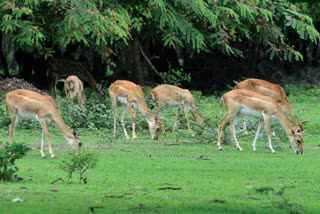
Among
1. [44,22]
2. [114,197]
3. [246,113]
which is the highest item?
[44,22]

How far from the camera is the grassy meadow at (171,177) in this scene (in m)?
11.4

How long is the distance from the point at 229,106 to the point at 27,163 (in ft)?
17.3

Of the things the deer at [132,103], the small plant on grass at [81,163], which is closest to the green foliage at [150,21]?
the deer at [132,103]

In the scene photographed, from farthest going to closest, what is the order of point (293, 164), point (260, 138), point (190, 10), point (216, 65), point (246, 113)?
point (216, 65) → point (260, 138) → point (246, 113) → point (293, 164) → point (190, 10)

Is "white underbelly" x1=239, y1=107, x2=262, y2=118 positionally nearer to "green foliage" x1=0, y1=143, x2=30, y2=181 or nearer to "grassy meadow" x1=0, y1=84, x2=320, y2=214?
"grassy meadow" x1=0, y1=84, x2=320, y2=214

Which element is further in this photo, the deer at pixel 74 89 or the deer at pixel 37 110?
the deer at pixel 74 89

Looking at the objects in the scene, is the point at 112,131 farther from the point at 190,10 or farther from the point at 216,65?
the point at 216,65

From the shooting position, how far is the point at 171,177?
14.6 m

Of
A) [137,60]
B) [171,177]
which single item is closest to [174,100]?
[171,177]

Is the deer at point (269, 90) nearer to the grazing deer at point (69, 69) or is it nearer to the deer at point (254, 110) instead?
the deer at point (254, 110)

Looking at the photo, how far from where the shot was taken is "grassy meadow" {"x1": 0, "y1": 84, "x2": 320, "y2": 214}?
11.4 metres

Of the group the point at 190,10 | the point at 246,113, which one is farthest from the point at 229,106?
the point at 190,10

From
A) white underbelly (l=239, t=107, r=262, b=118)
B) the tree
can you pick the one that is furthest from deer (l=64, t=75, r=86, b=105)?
white underbelly (l=239, t=107, r=262, b=118)

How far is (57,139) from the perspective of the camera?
19875mm
